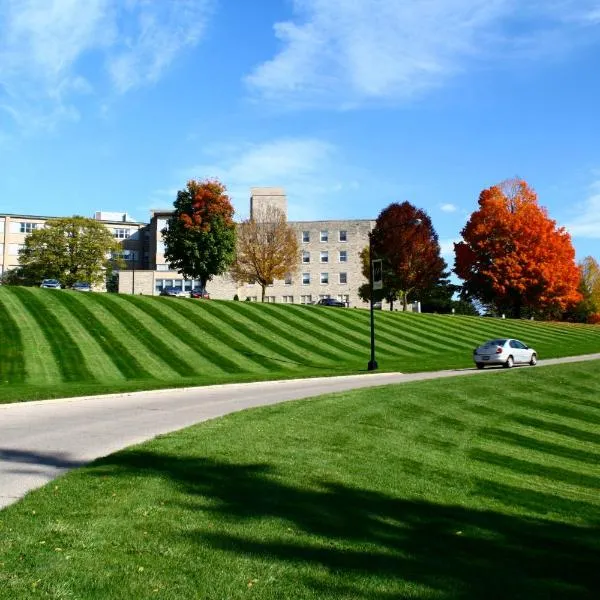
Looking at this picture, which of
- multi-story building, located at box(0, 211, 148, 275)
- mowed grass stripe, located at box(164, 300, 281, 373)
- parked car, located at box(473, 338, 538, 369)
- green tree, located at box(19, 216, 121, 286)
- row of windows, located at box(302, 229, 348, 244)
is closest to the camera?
mowed grass stripe, located at box(164, 300, 281, 373)

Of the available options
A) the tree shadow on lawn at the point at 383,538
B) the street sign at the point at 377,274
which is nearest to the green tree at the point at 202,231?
the street sign at the point at 377,274

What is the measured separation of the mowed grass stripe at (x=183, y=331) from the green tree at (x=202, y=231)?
2280 centimetres

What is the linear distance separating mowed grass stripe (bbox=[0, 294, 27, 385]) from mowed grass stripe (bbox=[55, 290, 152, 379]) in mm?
3711

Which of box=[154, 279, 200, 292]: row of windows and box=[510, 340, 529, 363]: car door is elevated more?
box=[154, 279, 200, 292]: row of windows

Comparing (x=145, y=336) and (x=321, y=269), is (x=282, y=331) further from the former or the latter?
(x=321, y=269)

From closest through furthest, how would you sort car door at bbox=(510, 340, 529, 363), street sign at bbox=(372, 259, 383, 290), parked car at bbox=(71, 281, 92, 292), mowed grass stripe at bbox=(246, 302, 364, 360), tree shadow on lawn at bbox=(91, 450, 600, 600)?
tree shadow on lawn at bbox=(91, 450, 600, 600) → street sign at bbox=(372, 259, 383, 290) → car door at bbox=(510, 340, 529, 363) → mowed grass stripe at bbox=(246, 302, 364, 360) → parked car at bbox=(71, 281, 92, 292)

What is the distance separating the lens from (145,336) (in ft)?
118

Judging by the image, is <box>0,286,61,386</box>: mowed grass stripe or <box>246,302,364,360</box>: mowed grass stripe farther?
<box>246,302,364,360</box>: mowed grass stripe

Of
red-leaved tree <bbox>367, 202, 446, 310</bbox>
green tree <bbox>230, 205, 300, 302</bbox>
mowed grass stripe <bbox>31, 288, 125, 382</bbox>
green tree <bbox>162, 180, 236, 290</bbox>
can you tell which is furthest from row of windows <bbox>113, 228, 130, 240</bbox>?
mowed grass stripe <bbox>31, 288, 125, 382</bbox>

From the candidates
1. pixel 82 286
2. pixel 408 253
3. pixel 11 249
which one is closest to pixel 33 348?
pixel 82 286

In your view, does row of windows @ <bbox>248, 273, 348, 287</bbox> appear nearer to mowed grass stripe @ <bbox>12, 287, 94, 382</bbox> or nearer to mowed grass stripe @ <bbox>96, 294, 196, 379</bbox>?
mowed grass stripe @ <bbox>96, 294, 196, 379</bbox>

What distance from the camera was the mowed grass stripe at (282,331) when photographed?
3881 centimetres

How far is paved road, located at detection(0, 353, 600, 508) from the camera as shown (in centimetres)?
927

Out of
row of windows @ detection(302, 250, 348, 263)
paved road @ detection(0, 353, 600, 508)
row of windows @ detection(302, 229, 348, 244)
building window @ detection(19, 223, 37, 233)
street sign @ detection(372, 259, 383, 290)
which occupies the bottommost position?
paved road @ detection(0, 353, 600, 508)
